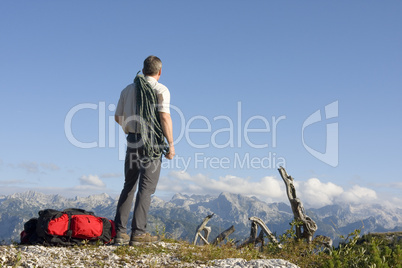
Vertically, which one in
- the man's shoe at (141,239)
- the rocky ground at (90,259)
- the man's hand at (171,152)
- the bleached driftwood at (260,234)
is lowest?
the bleached driftwood at (260,234)

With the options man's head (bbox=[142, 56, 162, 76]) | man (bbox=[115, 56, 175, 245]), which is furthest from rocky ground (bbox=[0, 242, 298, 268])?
man's head (bbox=[142, 56, 162, 76])

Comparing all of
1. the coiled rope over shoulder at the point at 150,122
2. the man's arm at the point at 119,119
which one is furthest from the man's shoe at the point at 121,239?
the man's arm at the point at 119,119

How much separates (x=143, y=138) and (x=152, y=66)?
5.52ft

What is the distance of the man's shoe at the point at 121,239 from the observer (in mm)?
8734

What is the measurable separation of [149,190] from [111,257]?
5.30ft

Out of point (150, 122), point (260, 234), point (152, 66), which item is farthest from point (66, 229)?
point (260, 234)

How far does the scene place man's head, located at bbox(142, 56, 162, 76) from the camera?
28.1 ft

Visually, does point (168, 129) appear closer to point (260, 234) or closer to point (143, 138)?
point (143, 138)

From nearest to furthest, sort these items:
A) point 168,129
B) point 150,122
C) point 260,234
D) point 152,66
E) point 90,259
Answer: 1. point 90,259
2. point 168,129
3. point 150,122
4. point 152,66
5. point 260,234

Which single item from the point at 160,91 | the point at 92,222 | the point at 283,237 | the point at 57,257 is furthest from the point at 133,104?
the point at 283,237

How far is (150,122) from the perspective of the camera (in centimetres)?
Result: 845

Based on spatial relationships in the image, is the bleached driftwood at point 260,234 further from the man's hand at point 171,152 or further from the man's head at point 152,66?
the man's head at point 152,66

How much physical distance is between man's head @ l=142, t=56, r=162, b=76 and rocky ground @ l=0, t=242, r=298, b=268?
4027 millimetres

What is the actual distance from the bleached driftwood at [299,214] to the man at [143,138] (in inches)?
202
